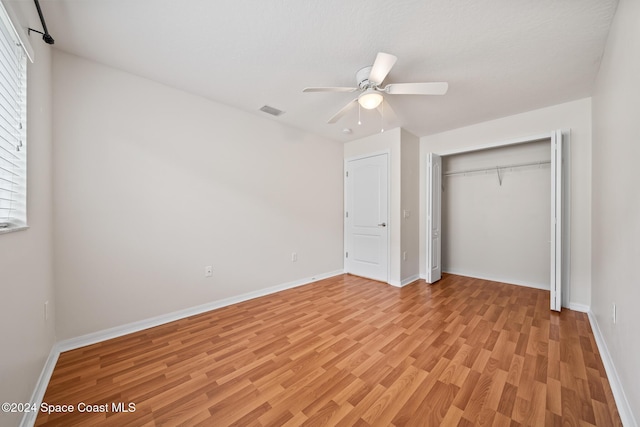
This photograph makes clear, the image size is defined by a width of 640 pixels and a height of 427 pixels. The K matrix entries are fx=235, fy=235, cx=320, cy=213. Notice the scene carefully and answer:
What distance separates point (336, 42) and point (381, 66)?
16.3 inches

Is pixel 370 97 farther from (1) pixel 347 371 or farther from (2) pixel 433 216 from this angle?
(2) pixel 433 216

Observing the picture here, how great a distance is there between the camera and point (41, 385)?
152 centimetres

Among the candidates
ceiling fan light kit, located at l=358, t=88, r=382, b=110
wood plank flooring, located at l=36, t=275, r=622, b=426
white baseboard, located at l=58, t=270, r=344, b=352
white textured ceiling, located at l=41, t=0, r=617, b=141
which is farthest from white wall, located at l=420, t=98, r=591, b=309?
white baseboard, located at l=58, t=270, r=344, b=352

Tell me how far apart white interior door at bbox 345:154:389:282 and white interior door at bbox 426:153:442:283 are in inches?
25.6

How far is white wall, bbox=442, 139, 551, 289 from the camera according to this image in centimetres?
351

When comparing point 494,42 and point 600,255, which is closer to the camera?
point 494,42

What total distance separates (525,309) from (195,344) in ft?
11.8

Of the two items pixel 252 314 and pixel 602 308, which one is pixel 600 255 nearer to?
pixel 602 308

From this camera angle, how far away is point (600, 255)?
2.15 meters

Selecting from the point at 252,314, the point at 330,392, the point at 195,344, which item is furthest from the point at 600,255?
the point at 195,344

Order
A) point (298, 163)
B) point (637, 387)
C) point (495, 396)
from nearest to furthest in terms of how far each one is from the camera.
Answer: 1. point (637, 387)
2. point (495, 396)
3. point (298, 163)

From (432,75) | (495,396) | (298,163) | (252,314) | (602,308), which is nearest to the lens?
Answer: (495,396)

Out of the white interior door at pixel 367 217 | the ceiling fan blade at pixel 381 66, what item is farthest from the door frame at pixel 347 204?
the ceiling fan blade at pixel 381 66

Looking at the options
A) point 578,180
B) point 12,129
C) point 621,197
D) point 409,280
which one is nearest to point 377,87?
point 621,197
